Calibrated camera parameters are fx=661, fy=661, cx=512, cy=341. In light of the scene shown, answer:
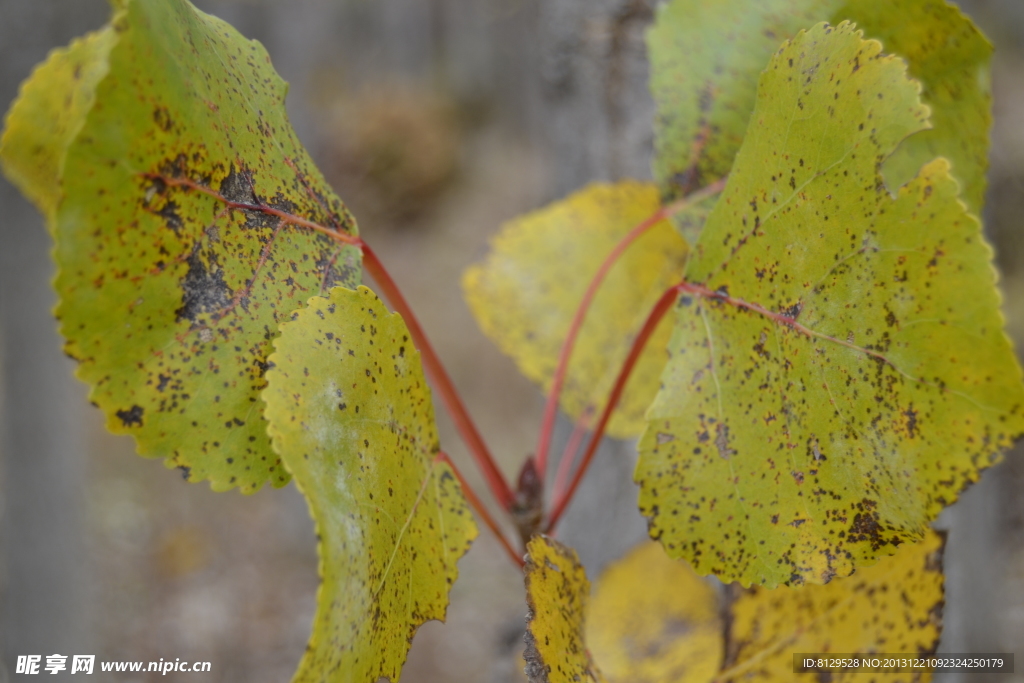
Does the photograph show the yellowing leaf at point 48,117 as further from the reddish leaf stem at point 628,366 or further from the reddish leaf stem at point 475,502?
the reddish leaf stem at point 628,366

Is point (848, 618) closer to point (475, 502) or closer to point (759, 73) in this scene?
point (475, 502)

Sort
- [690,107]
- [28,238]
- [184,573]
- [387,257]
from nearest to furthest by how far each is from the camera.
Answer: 1. [690,107]
2. [28,238]
3. [184,573]
4. [387,257]

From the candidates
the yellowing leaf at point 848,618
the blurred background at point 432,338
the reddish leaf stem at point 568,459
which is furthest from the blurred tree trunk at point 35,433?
the yellowing leaf at point 848,618

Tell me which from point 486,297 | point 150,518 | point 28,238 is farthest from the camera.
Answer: point 150,518

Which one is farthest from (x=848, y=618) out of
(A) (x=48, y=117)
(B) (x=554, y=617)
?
(A) (x=48, y=117)

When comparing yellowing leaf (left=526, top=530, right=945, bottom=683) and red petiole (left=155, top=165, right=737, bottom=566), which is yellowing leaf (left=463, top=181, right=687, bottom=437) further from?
yellowing leaf (left=526, top=530, right=945, bottom=683)

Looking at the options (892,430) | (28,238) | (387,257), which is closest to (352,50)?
(387,257)

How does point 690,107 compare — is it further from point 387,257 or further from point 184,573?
point 387,257

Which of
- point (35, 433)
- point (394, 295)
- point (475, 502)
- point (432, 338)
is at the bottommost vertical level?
point (475, 502)
